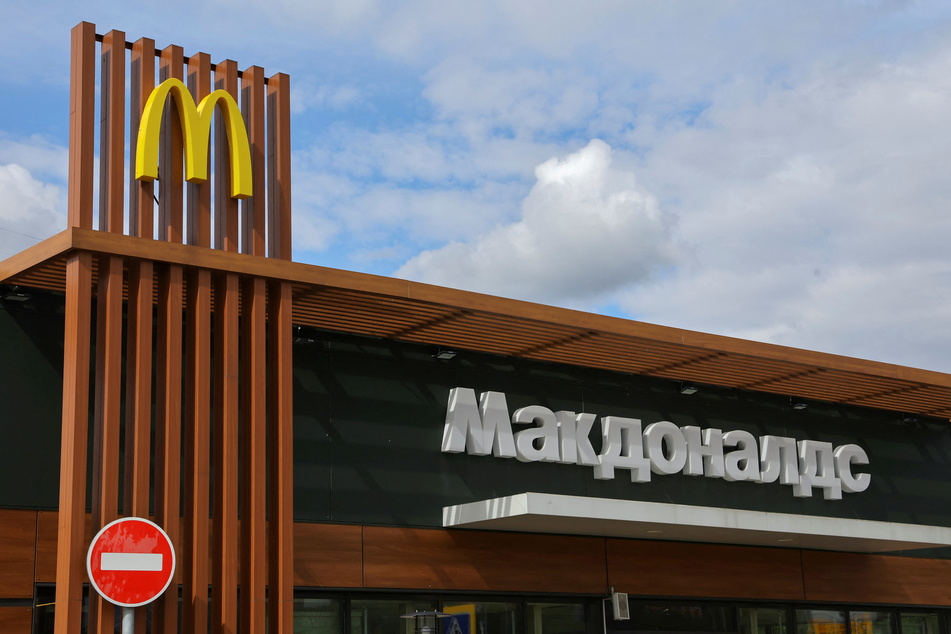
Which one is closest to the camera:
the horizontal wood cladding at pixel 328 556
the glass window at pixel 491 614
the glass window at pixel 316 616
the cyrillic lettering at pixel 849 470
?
the glass window at pixel 316 616

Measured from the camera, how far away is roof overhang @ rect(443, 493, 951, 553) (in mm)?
12648

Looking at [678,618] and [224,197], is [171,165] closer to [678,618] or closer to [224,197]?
[224,197]

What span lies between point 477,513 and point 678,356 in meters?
3.72

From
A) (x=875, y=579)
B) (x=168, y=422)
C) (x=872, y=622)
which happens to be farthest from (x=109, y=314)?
(x=872, y=622)

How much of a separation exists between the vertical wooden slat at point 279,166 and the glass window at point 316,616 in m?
3.62

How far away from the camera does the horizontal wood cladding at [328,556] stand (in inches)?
477

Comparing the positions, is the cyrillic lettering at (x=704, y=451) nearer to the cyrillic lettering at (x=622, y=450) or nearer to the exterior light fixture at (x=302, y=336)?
the cyrillic lettering at (x=622, y=450)

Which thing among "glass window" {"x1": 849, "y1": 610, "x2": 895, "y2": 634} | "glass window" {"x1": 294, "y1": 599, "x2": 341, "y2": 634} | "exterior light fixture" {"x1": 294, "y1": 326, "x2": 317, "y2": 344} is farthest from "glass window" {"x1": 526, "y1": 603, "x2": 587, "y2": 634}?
"glass window" {"x1": 849, "y1": 610, "x2": 895, "y2": 634}

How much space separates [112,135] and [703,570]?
934 centimetres

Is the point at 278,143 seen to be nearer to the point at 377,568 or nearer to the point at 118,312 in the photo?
the point at 118,312

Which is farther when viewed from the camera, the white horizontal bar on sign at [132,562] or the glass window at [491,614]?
the glass window at [491,614]

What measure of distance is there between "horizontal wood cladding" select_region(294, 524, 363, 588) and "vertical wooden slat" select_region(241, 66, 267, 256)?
304 cm

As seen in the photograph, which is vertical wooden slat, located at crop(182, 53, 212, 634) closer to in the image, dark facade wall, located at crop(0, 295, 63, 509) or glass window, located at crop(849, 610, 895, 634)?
dark facade wall, located at crop(0, 295, 63, 509)

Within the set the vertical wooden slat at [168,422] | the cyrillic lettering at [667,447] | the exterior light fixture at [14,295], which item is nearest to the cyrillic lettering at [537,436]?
the cyrillic lettering at [667,447]
